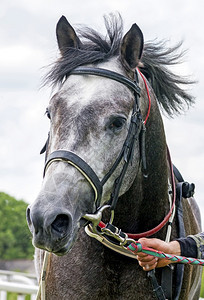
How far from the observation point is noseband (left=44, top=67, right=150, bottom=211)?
11.8 feet

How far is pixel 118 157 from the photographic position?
3.85 m

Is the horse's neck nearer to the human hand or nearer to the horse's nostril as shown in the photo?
the human hand

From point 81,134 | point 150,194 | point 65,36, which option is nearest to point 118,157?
point 81,134

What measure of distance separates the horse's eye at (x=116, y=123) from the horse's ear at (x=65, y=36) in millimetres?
723

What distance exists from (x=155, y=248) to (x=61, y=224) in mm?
853

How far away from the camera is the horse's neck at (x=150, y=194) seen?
4.24 m

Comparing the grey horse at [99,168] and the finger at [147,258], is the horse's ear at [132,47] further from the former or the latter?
the finger at [147,258]

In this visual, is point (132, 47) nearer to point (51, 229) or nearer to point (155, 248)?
point (155, 248)

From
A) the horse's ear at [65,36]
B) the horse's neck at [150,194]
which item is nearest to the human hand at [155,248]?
the horse's neck at [150,194]

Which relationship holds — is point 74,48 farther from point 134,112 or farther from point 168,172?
point 168,172

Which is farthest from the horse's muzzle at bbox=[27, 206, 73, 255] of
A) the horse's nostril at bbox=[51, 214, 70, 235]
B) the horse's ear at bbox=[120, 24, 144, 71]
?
the horse's ear at bbox=[120, 24, 144, 71]

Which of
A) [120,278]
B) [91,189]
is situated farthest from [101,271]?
[91,189]

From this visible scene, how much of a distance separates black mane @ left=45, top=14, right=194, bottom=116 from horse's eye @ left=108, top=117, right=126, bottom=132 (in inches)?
20.0

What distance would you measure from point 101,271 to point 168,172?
3.06 ft
